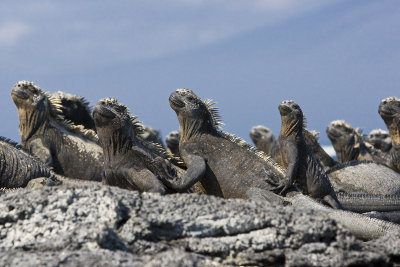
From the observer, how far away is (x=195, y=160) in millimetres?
7734

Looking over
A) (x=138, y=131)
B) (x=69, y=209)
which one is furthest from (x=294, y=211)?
(x=138, y=131)

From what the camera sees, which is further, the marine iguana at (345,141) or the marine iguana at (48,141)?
the marine iguana at (345,141)

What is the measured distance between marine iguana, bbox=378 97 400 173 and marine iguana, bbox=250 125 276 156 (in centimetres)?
308

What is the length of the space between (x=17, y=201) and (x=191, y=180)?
2.86m

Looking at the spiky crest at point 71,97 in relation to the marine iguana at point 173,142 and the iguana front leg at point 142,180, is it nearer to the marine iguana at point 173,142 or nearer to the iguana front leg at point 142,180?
the marine iguana at point 173,142

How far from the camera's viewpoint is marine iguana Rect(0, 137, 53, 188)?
8828 mm

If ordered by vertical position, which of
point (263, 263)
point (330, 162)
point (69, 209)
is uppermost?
point (330, 162)

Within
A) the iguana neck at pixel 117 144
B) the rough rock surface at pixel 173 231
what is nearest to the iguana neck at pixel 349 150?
the iguana neck at pixel 117 144

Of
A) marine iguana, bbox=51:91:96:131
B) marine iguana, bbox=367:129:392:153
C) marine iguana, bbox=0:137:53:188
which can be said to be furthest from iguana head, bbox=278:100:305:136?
marine iguana, bbox=367:129:392:153

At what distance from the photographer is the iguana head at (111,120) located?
23.8 ft

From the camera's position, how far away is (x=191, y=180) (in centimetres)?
738

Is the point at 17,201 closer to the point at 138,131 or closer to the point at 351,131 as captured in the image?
the point at 138,131

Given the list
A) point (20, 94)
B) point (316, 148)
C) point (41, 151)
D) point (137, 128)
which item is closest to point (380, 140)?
point (316, 148)

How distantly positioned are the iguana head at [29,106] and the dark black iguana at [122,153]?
3638 millimetres
